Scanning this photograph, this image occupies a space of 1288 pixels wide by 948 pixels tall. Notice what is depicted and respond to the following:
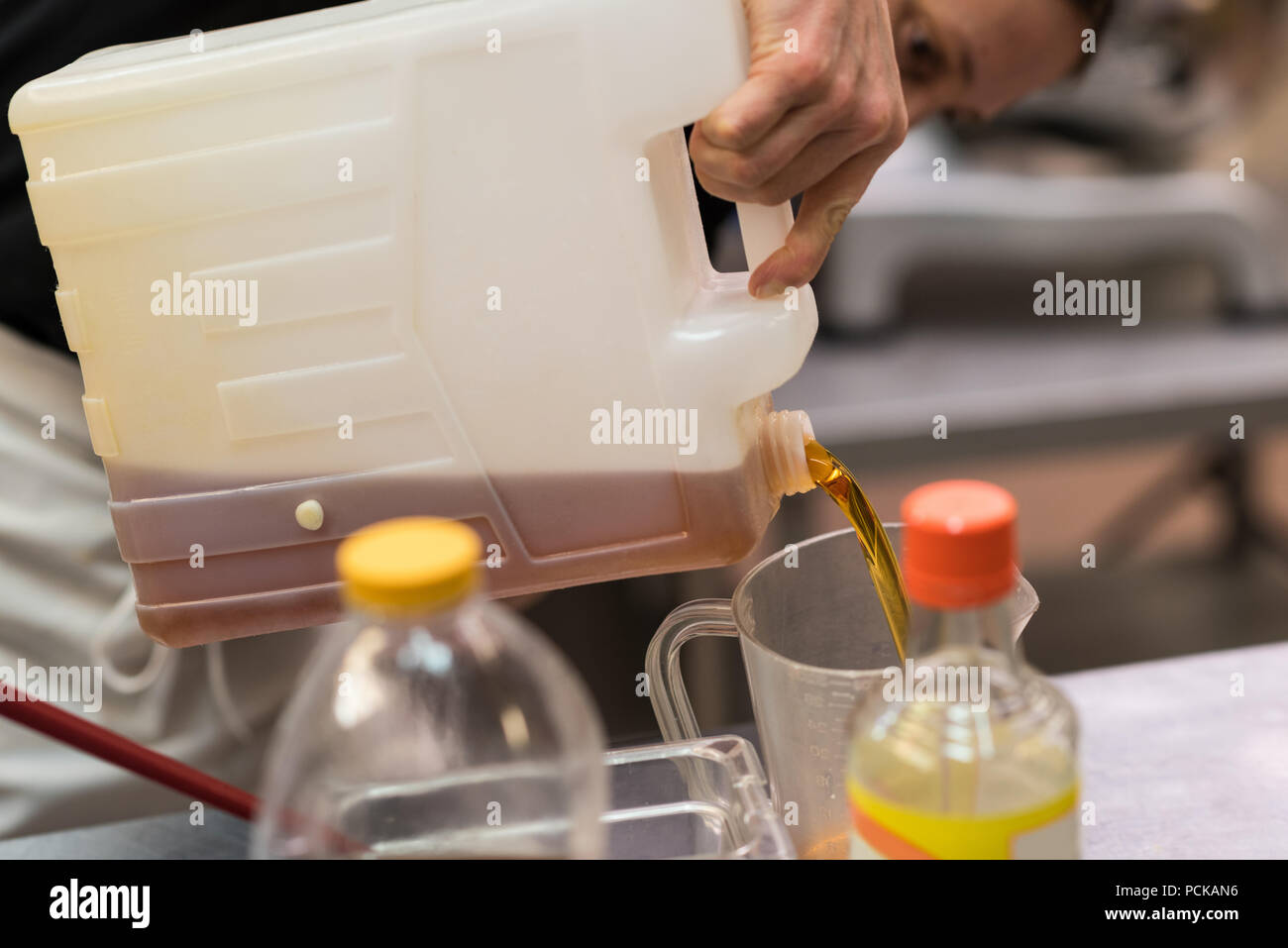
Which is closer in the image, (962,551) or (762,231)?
(962,551)

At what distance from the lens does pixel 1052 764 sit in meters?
0.44

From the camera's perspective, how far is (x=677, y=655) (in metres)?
0.66

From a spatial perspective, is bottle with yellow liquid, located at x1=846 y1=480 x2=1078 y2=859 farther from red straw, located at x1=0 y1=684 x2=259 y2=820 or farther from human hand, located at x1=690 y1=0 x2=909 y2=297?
red straw, located at x1=0 y1=684 x2=259 y2=820

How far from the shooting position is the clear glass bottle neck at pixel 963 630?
1.43ft

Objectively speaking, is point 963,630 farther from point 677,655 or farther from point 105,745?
point 105,745

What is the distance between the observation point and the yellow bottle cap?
35 cm

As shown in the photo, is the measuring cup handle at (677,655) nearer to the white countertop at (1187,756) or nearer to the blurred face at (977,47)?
the white countertop at (1187,756)

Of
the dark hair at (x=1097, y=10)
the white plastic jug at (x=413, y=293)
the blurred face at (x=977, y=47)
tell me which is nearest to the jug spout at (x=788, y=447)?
the white plastic jug at (x=413, y=293)

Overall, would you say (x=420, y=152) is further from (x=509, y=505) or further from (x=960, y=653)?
(x=960, y=653)

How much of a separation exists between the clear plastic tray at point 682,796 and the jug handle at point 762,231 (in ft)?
0.86

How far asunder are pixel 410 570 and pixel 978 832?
209 millimetres

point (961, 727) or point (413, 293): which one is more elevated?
point (413, 293)

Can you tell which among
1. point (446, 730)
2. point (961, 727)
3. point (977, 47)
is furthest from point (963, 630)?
point (977, 47)

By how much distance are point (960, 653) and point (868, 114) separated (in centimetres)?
34
